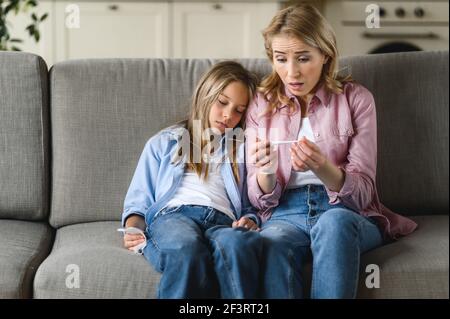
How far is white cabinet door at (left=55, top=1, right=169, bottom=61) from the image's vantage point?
3.56m

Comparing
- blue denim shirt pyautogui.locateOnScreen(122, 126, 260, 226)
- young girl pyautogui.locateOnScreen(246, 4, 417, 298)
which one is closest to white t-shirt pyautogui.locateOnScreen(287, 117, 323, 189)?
young girl pyautogui.locateOnScreen(246, 4, 417, 298)

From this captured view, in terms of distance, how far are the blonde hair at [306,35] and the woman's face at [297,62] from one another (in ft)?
0.04

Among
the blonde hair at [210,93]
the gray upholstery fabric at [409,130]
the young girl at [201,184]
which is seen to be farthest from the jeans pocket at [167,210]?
the gray upholstery fabric at [409,130]

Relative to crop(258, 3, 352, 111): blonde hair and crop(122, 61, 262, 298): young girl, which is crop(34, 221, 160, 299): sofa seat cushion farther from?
crop(258, 3, 352, 111): blonde hair

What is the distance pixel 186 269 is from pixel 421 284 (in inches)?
17.6

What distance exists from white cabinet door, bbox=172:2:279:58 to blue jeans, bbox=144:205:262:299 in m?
2.41

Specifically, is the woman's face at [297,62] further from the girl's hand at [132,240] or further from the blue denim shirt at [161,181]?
the girl's hand at [132,240]

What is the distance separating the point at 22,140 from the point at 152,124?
321mm

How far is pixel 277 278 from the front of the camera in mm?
1208

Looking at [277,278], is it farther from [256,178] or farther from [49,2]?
[49,2]

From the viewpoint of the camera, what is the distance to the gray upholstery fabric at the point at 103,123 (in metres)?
1.63

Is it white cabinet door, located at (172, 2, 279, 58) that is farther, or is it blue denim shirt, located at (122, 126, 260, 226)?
white cabinet door, located at (172, 2, 279, 58)

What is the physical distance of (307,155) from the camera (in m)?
1.28

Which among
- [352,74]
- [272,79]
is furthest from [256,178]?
[352,74]
